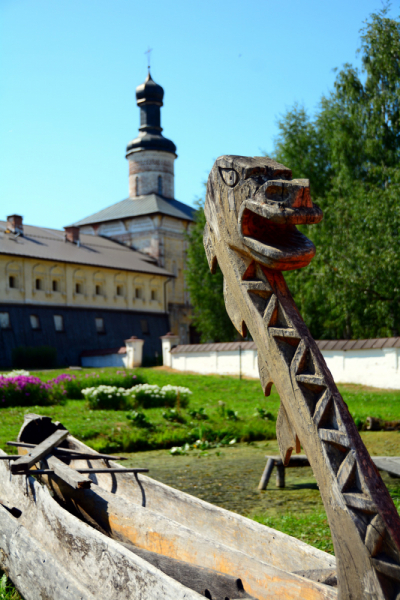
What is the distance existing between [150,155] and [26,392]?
34.0 meters

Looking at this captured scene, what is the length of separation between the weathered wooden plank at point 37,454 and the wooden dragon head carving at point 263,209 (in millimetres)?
3089

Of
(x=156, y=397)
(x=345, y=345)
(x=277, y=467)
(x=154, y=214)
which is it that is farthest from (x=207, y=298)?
(x=277, y=467)

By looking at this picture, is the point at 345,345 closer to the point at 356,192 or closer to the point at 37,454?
the point at 356,192

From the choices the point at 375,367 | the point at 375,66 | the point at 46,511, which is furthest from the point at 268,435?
the point at 375,66

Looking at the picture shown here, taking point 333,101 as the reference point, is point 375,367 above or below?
below

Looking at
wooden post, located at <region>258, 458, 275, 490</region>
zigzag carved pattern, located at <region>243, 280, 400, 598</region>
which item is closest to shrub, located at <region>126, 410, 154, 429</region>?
wooden post, located at <region>258, 458, 275, 490</region>

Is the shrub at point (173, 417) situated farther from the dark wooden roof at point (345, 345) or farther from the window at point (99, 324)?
the window at point (99, 324)

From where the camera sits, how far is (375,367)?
18.8m

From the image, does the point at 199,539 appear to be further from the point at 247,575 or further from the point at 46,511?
the point at 46,511

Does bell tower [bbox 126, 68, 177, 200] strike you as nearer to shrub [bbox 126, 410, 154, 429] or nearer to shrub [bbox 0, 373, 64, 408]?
shrub [bbox 0, 373, 64, 408]

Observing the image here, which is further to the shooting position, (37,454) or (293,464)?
(293,464)

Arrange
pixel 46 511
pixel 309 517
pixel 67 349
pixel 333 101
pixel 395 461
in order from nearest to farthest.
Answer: pixel 46 511, pixel 309 517, pixel 395 461, pixel 333 101, pixel 67 349

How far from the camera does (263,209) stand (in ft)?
8.54

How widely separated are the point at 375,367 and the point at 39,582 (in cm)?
1630
